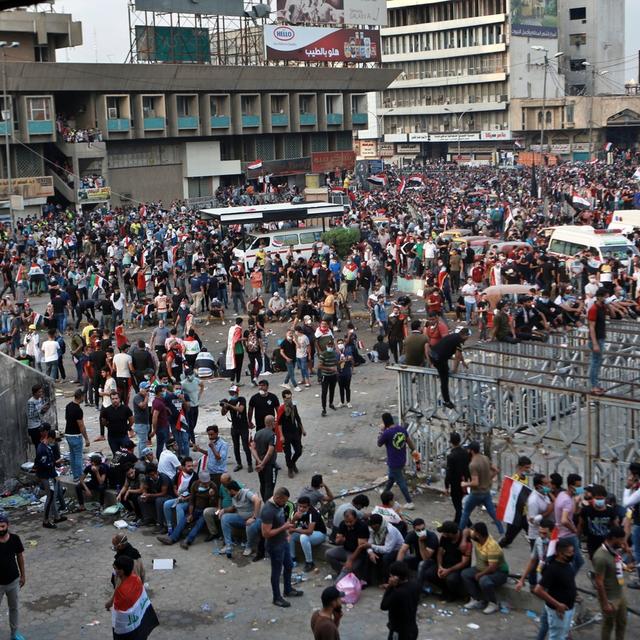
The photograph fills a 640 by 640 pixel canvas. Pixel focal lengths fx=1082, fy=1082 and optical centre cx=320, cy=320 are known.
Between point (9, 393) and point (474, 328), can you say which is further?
point (474, 328)

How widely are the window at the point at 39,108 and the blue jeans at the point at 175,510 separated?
52.6 meters

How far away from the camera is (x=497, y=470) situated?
43.9 ft

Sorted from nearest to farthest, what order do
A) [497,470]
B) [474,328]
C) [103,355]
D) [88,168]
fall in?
[497,470] < [103,355] < [474,328] < [88,168]

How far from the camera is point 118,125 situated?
66.8 m

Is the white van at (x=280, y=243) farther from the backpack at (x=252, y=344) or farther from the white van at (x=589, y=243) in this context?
the backpack at (x=252, y=344)

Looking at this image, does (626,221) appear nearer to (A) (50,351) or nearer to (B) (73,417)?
(A) (50,351)

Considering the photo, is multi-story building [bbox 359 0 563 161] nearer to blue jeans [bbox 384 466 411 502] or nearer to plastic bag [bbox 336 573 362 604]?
blue jeans [bbox 384 466 411 502]

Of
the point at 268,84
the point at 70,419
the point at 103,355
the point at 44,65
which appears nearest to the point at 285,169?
the point at 268,84

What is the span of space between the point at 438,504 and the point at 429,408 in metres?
1.46

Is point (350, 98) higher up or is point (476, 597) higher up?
point (350, 98)

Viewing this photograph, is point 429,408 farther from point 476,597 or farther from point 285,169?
point 285,169

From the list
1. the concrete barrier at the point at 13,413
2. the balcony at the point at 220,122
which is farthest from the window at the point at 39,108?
the concrete barrier at the point at 13,413

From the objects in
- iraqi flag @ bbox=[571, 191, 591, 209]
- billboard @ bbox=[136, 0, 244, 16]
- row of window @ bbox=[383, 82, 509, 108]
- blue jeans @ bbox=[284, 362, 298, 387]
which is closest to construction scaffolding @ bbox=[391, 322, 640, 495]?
blue jeans @ bbox=[284, 362, 298, 387]

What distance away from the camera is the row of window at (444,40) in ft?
355
